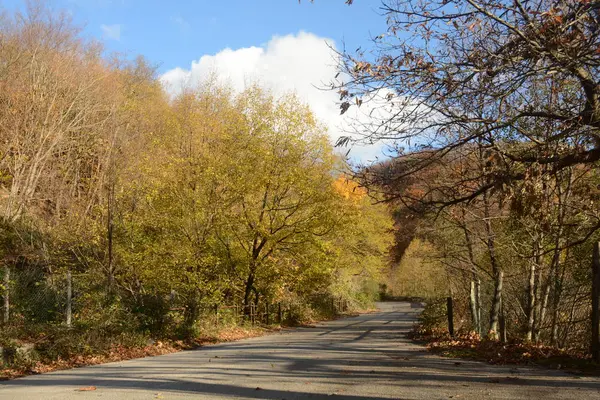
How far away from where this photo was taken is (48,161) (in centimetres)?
2384

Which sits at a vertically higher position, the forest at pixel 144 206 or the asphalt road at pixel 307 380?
the forest at pixel 144 206

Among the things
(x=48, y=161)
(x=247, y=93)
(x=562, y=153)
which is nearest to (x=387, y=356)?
(x=562, y=153)

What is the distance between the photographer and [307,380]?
817cm

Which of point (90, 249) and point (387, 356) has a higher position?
point (90, 249)

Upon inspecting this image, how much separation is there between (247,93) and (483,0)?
61.6ft

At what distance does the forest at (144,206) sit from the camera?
49.2 ft

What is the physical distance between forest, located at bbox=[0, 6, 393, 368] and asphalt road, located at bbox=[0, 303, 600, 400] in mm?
3621

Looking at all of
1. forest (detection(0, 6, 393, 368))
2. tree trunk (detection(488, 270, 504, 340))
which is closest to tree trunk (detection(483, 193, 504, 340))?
tree trunk (detection(488, 270, 504, 340))

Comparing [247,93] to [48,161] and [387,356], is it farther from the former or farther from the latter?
[387,356]

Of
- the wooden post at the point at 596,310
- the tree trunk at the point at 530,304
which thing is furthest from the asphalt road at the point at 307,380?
the tree trunk at the point at 530,304

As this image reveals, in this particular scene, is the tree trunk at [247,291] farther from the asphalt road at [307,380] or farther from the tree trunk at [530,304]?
the tree trunk at [530,304]

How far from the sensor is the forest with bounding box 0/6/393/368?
15.0 meters

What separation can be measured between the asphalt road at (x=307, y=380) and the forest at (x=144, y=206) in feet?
11.9

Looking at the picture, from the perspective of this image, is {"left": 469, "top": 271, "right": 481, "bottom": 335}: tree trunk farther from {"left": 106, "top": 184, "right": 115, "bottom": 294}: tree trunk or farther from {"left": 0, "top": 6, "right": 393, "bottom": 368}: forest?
{"left": 106, "top": 184, "right": 115, "bottom": 294}: tree trunk
